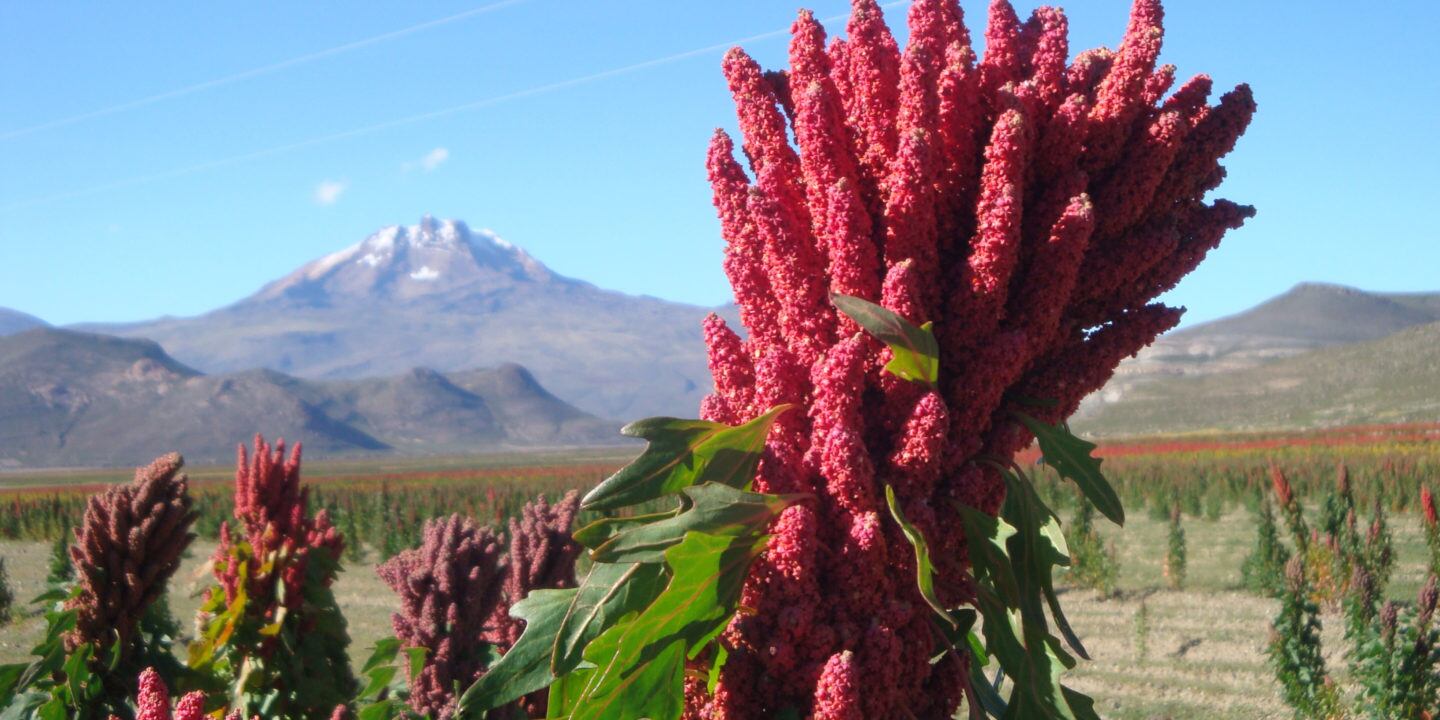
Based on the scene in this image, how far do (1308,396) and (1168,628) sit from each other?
99.0m

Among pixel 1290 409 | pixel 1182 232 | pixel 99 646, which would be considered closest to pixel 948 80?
pixel 1182 232

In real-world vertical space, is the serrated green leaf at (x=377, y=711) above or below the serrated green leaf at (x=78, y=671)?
below

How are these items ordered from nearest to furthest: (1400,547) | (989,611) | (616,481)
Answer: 1. (616,481)
2. (989,611)
3. (1400,547)

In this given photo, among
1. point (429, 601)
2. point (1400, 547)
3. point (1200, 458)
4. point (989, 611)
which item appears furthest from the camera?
point (1200, 458)

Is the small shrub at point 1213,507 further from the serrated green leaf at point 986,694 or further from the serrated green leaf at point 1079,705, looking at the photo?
the serrated green leaf at point 1079,705

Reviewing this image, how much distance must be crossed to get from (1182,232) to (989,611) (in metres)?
0.71

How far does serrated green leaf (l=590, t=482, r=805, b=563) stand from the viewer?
1.63 meters

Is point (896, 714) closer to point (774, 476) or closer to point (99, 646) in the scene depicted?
point (774, 476)

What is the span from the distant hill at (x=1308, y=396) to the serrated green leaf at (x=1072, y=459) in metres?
94.7

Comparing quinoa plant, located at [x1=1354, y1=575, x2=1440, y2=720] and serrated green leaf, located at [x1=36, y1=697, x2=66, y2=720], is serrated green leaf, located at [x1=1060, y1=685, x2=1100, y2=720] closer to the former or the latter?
serrated green leaf, located at [x1=36, y1=697, x2=66, y2=720]

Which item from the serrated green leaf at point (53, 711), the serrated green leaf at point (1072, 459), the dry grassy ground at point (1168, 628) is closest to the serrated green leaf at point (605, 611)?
the serrated green leaf at point (1072, 459)

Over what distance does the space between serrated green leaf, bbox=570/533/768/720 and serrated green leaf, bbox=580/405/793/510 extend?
12cm

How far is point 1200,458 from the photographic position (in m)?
46.0

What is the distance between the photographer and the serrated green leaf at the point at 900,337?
1648mm
